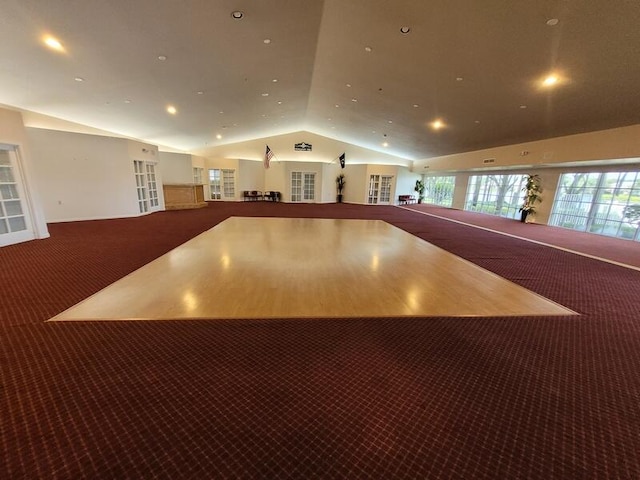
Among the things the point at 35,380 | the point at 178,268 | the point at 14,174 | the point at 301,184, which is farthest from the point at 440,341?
the point at 301,184

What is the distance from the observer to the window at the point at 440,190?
1634cm

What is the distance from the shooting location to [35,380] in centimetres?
185

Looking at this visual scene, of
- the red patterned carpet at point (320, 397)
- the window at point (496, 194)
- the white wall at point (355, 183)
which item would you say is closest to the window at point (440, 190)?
the window at point (496, 194)

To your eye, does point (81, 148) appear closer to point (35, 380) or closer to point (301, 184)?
point (35, 380)

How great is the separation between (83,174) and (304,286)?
339 inches

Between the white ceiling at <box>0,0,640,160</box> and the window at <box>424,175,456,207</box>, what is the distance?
659cm

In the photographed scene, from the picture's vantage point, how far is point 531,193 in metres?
10.5

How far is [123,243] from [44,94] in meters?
4.58

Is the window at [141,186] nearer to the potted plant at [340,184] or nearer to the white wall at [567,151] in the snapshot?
the potted plant at [340,184]

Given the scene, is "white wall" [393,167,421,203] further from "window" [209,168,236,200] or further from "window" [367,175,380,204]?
"window" [209,168,236,200]

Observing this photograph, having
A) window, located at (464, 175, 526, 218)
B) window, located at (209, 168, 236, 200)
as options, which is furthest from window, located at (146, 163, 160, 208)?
window, located at (464, 175, 526, 218)

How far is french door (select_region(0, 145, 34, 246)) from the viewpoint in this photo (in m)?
5.28

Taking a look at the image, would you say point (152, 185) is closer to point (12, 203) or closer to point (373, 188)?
point (12, 203)

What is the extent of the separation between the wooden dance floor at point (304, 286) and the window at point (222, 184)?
36.8 feet
